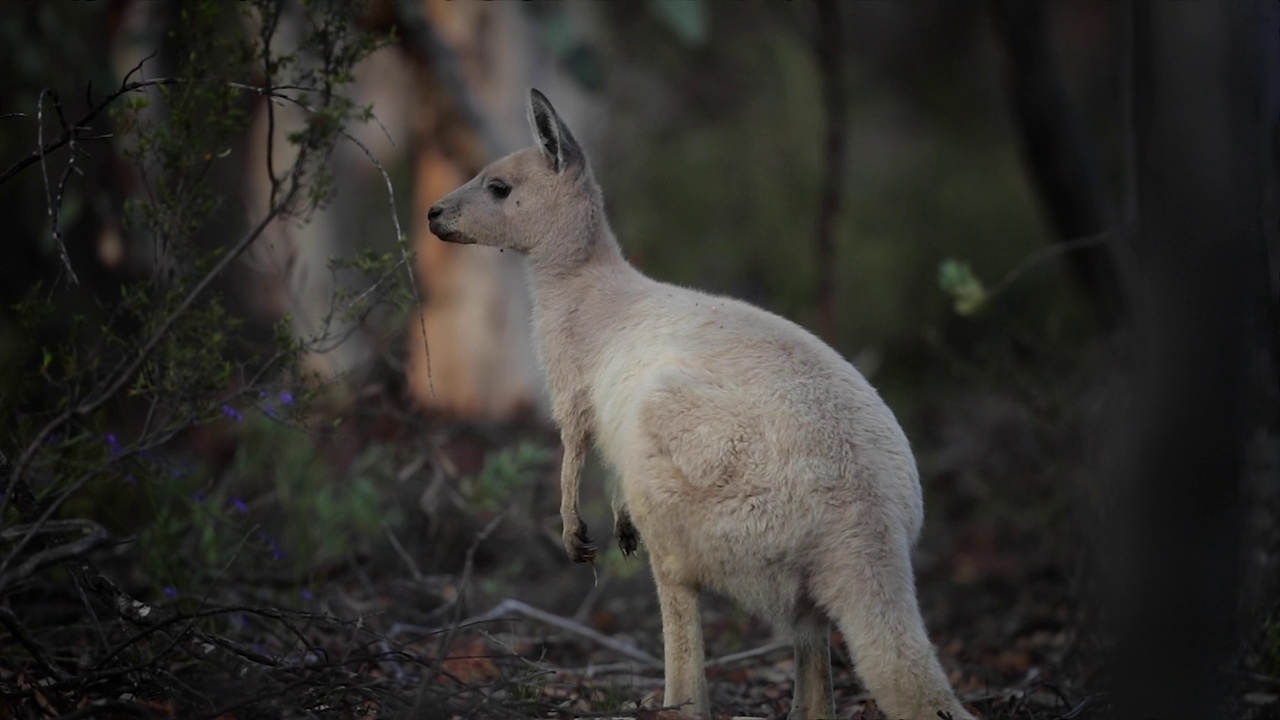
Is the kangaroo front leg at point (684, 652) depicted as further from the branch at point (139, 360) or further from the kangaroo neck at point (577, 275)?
the branch at point (139, 360)

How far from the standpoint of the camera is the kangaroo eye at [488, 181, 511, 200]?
5.06 meters

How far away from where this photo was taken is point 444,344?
10234 mm

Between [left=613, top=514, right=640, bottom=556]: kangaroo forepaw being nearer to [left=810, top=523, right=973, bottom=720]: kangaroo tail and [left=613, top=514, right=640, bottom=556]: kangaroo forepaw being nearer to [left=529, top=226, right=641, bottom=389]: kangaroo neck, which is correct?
[left=529, top=226, right=641, bottom=389]: kangaroo neck

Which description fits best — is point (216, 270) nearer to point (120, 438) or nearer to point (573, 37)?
point (120, 438)

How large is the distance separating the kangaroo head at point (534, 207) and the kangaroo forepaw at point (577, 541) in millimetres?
1041

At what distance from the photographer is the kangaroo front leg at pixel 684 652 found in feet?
13.4

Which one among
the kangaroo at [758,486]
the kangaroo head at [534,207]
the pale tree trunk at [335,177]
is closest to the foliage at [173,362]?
the kangaroo head at [534,207]

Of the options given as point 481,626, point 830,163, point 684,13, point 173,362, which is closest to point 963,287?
point 684,13

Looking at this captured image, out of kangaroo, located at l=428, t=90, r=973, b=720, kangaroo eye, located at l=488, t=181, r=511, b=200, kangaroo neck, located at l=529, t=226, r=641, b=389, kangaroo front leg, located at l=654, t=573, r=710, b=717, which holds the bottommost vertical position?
kangaroo front leg, located at l=654, t=573, r=710, b=717

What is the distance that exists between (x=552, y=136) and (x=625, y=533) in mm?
1505

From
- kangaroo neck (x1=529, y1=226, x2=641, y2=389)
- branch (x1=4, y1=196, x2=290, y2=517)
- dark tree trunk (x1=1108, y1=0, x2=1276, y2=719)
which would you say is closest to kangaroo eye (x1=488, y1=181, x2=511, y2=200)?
kangaroo neck (x1=529, y1=226, x2=641, y2=389)

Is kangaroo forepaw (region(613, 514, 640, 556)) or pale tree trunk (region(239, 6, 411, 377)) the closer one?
kangaroo forepaw (region(613, 514, 640, 556))

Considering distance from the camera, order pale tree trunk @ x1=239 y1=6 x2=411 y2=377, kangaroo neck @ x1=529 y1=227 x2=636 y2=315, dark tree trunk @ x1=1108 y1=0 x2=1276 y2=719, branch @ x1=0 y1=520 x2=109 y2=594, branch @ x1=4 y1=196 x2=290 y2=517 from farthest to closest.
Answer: pale tree trunk @ x1=239 y1=6 x2=411 y2=377
kangaroo neck @ x1=529 y1=227 x2=636 y2=315
branch @ x1=4 y1=196 x2=290 y2=517
branch @ x1=0 y1=520 x2=109 y2=594
dark tree trunk @ x1=1108 y1=0 x2=1276 y2=719

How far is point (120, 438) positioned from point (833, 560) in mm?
3564
